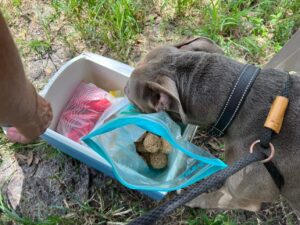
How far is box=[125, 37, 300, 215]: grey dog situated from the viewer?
7.08 feet

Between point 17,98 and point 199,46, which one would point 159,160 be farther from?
point 17,98

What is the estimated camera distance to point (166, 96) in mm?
2184

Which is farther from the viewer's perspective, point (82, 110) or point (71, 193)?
point (82, 110)

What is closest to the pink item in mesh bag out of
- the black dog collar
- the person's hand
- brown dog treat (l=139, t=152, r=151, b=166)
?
the person's hand

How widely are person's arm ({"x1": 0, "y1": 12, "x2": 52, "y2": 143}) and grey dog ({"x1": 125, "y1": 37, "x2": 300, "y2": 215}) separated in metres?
0.58

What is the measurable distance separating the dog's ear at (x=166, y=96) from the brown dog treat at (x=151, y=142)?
316mm

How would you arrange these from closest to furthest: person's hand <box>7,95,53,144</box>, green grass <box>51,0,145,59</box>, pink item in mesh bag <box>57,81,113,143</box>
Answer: person's hand <box>7,95,53,144</box>
pink item in mesh bag <box>57,81,113,143</box>
green grass <box>51,0,145,59</box>

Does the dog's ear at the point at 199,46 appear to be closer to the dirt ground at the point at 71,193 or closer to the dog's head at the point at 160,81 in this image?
the dog's head at the point at 160,81

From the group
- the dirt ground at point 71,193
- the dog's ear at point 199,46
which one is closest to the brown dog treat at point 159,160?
the dirt ground at point 71,193

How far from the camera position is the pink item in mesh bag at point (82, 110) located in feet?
9.39

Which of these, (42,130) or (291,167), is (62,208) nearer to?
(42,130)

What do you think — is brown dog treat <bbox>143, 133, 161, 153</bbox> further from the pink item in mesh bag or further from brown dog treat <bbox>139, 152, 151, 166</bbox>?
the pink item in mesh bag

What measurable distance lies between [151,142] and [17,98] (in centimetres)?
89

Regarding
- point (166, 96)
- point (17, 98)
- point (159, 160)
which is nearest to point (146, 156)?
point (159, 160)
